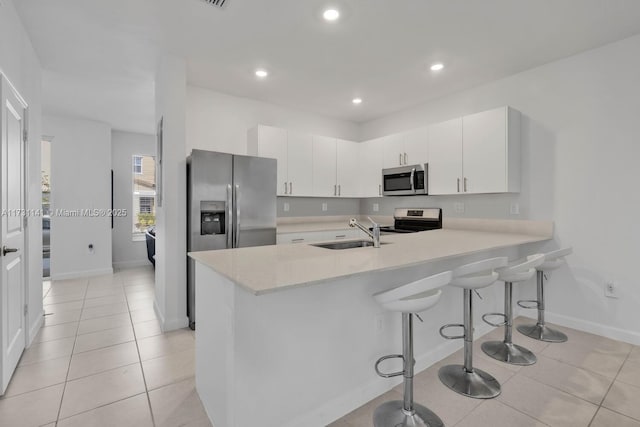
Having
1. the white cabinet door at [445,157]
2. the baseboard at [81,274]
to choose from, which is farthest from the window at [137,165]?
the white cabinet door at [445,157]

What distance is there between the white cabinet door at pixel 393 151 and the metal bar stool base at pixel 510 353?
2359mm

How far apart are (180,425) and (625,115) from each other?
407 cm

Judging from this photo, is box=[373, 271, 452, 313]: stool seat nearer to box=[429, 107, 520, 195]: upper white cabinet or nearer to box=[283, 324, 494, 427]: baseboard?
box=[283, 324, 494, 427]: baseboard

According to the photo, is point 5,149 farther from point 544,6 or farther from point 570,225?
point 570,225

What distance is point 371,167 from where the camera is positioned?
178 inches

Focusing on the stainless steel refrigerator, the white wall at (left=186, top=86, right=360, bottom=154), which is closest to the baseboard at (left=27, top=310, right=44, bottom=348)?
the stainless steel refrigerator

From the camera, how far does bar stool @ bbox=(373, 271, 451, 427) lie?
1.52 m

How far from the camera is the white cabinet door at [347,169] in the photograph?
4.56 m

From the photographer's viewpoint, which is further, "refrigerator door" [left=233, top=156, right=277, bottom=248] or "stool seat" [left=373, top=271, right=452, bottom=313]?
"refrigerator door" [left=233, top=156, right=277, bottom=248]

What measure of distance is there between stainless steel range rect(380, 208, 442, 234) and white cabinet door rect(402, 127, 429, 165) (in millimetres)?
678

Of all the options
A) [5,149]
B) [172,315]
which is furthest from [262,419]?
[5,149]

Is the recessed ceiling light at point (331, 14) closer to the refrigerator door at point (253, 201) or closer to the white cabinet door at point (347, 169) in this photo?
the refrigerator door at point (253, 201)

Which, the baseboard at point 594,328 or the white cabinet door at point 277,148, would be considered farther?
the white cabinet door at point 277,148

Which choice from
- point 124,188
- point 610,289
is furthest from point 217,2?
point 124,188
